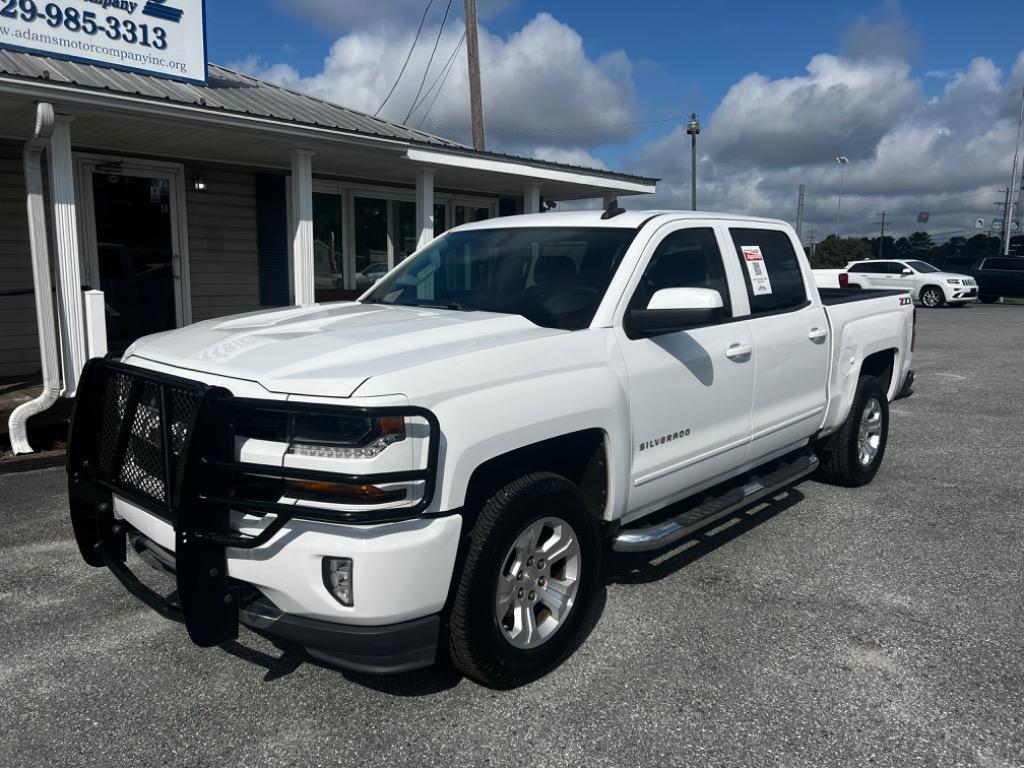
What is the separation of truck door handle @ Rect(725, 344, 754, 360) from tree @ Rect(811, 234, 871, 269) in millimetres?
54772

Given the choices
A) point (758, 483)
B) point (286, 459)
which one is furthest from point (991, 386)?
point (286, 459)

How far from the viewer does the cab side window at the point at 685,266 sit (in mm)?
3889

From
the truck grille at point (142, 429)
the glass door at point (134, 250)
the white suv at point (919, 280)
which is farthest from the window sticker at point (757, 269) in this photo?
the white suv at point (919, 280)

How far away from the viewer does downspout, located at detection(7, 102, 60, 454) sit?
668 centimetres

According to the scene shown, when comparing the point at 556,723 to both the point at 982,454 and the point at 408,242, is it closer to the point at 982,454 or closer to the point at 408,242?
the point at 982,454

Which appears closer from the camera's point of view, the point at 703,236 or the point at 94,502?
the point at 94,502

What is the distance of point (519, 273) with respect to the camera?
4.07 metres

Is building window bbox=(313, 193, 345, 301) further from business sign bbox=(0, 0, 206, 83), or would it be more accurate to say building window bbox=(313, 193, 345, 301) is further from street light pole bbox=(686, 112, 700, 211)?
street light pole bbox=(686, 112, 700, 211)

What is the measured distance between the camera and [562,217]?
4.46 m

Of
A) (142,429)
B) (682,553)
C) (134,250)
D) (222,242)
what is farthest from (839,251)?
(142,429)

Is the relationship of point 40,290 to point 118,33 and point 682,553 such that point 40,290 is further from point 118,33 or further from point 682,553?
point 682,553

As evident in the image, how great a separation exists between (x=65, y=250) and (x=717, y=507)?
6.15 m

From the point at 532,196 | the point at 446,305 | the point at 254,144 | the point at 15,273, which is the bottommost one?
the point at 446,305

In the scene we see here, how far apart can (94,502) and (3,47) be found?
685 centimetres
